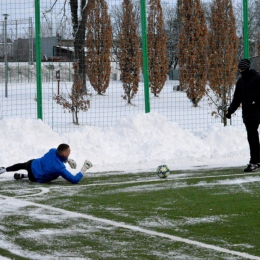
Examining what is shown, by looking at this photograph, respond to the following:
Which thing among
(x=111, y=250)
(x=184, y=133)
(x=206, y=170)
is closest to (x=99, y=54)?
(x=184, y=133)

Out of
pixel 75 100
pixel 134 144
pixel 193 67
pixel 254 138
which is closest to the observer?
pixel 254 138

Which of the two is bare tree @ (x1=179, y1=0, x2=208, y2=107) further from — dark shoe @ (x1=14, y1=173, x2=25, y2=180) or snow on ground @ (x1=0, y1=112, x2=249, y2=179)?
dark shoe @ (x1=14, y1=173, x2=25, y2=180)

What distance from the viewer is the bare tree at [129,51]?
64.4ft

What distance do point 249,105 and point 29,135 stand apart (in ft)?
16.8

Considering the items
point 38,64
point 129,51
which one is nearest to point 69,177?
point 38,64

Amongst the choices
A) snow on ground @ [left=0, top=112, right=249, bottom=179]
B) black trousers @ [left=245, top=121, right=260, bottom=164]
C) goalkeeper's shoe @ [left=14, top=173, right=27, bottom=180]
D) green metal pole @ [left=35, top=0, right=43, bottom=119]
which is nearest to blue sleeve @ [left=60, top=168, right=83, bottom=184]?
goalkeeper's shoe @ [left=14, top=173, right=27, bottom=180]

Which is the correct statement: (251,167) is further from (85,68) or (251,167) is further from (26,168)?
(85,68)

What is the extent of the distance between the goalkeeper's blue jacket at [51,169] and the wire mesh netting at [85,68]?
4.66 m

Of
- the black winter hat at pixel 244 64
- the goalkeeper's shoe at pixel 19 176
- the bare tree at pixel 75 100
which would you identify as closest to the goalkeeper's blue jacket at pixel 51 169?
the goalkeeper's shoe at pixel 19 176

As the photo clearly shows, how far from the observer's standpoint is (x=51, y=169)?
10.5 m

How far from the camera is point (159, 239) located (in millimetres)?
6418

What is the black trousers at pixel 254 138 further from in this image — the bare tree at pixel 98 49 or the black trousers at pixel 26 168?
the bare tree at pixel 98 49

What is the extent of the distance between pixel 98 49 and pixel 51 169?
31.1 feet

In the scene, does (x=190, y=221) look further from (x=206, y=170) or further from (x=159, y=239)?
(x=206, y=170)
